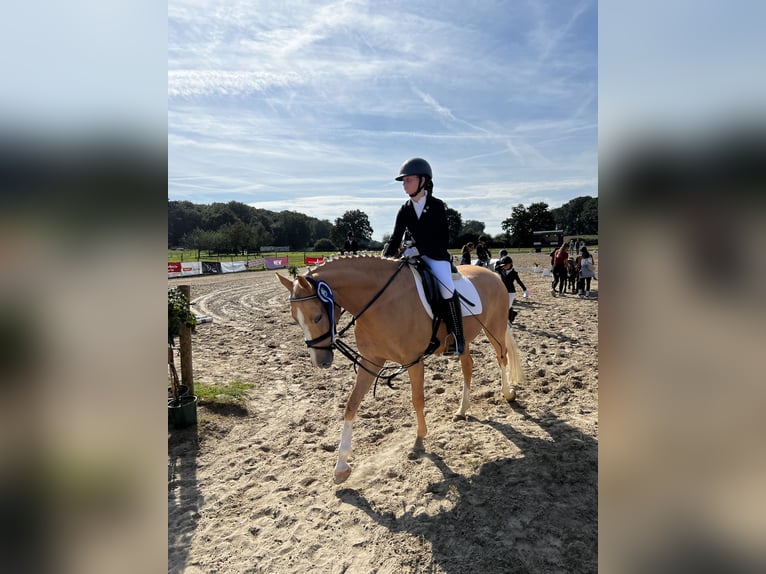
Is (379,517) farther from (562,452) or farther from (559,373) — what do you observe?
(559,373)

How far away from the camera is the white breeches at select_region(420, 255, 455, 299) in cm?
439

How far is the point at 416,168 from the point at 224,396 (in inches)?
171

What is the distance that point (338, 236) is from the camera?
58594 millimetres

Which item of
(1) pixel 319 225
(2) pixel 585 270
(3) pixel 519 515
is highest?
(1) pixel 319 225

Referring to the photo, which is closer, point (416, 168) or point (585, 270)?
point (416, 168)

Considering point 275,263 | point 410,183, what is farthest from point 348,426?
point 275,263

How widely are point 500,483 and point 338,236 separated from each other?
56.3 metres

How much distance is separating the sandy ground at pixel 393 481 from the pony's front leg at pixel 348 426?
5.6 inches

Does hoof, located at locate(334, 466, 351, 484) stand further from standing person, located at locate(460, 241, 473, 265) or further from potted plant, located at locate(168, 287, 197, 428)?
standing person, located at locate(460, 241, 473, 265)

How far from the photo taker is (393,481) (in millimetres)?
3857

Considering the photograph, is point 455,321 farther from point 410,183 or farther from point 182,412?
point 182,412

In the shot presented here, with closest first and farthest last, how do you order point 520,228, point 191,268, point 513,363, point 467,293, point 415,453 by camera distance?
point 415,453 < point 467,293 < point 513,363 < point 191,268 < point 520,228

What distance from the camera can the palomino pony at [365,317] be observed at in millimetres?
3615
